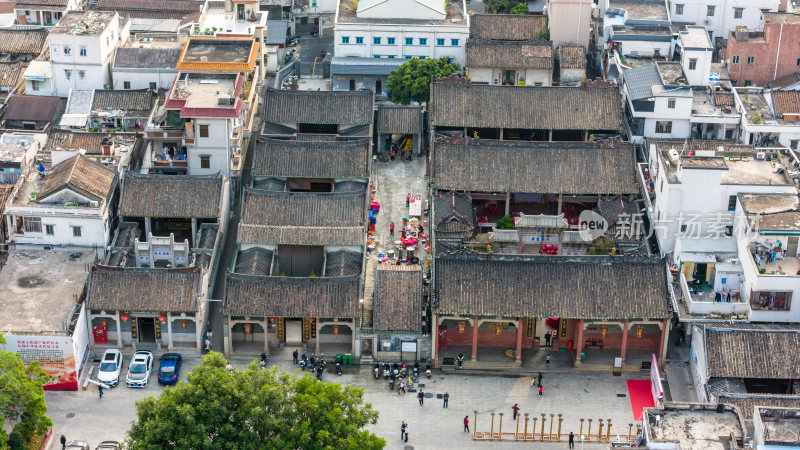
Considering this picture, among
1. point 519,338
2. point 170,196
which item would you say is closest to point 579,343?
point 519,338

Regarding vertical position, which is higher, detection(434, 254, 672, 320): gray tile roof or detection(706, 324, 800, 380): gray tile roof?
detection(434, 254, 672, 320): gray tile roof

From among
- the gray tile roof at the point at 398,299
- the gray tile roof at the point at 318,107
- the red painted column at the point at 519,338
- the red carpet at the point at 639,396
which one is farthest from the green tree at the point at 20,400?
the gray tile roof at the point at 318,107

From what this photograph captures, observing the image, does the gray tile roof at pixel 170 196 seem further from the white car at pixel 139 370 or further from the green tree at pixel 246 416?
the green tree at pixel 246 416

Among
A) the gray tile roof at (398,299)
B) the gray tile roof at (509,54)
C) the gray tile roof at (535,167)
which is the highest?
the gray tile roof at (509,54)

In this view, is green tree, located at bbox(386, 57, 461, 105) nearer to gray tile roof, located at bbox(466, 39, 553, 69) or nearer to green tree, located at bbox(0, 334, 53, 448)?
gray tile roof, located at bbox(466, 39, 553, 69)

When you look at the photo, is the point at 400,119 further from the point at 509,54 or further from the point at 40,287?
the point at 40,287

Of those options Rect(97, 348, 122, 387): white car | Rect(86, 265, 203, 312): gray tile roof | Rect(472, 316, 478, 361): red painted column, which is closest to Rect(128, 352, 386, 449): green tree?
Rect(97, 348, 122, 387): white car
